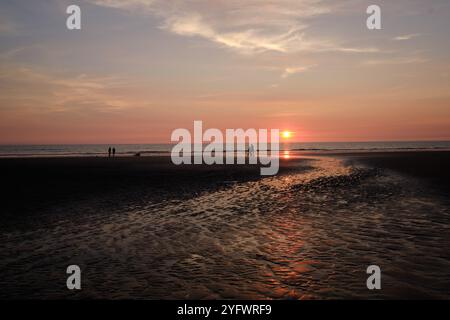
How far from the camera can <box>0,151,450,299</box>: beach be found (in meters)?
7.82

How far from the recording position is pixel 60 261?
9.80 meters

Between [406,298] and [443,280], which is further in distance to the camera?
[443,280]

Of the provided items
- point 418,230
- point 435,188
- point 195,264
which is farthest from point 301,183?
point 195,264

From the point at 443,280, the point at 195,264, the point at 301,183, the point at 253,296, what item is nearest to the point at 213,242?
the point at 195,264

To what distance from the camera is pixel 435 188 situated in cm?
2356

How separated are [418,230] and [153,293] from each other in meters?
9.40

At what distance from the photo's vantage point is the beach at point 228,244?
25.7ft

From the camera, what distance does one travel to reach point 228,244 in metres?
11.3
